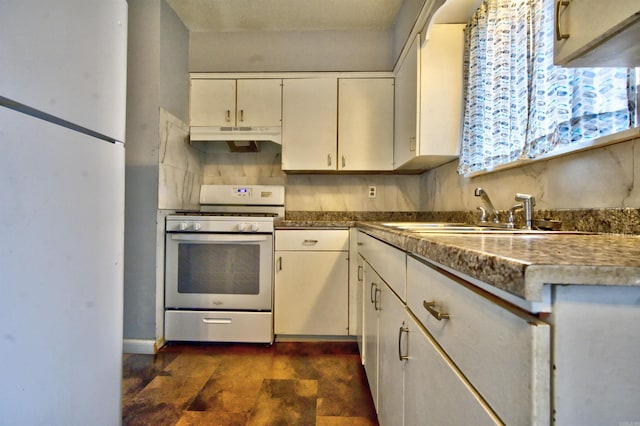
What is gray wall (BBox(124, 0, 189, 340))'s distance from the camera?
78.5 inches

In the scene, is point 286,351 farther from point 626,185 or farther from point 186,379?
point 626,185

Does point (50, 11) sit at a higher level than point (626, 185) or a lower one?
higher

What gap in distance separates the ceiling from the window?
974 mm

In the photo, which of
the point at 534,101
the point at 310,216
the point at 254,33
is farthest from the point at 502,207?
the point at 254,33

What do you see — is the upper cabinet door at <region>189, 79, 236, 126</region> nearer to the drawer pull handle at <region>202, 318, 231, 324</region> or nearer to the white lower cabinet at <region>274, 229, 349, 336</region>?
the white lower cabinet at <region>274, 229, 349, 336</region>

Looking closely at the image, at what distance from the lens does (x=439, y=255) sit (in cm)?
55

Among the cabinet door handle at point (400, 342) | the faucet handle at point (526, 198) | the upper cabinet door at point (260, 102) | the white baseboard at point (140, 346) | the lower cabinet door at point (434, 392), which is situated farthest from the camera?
the upper cabinet door at point (260, 102)

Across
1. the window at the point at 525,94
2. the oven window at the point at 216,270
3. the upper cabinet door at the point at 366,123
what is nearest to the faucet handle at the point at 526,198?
the window at the point at 525,94

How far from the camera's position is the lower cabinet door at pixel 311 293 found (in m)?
2.12

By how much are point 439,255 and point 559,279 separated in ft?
0.79

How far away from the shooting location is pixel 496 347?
0.39 meters

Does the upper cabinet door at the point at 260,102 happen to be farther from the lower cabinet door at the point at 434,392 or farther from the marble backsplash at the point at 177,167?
the lower cabinet door at the point at 434,392

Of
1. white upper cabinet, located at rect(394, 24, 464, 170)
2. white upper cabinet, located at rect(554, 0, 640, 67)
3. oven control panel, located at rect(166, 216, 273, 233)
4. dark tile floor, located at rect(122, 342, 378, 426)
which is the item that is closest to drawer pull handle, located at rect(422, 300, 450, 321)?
white upper cabinet, located at rect(554, 0, 640, 67)

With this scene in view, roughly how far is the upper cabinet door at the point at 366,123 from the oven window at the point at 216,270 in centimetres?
113
